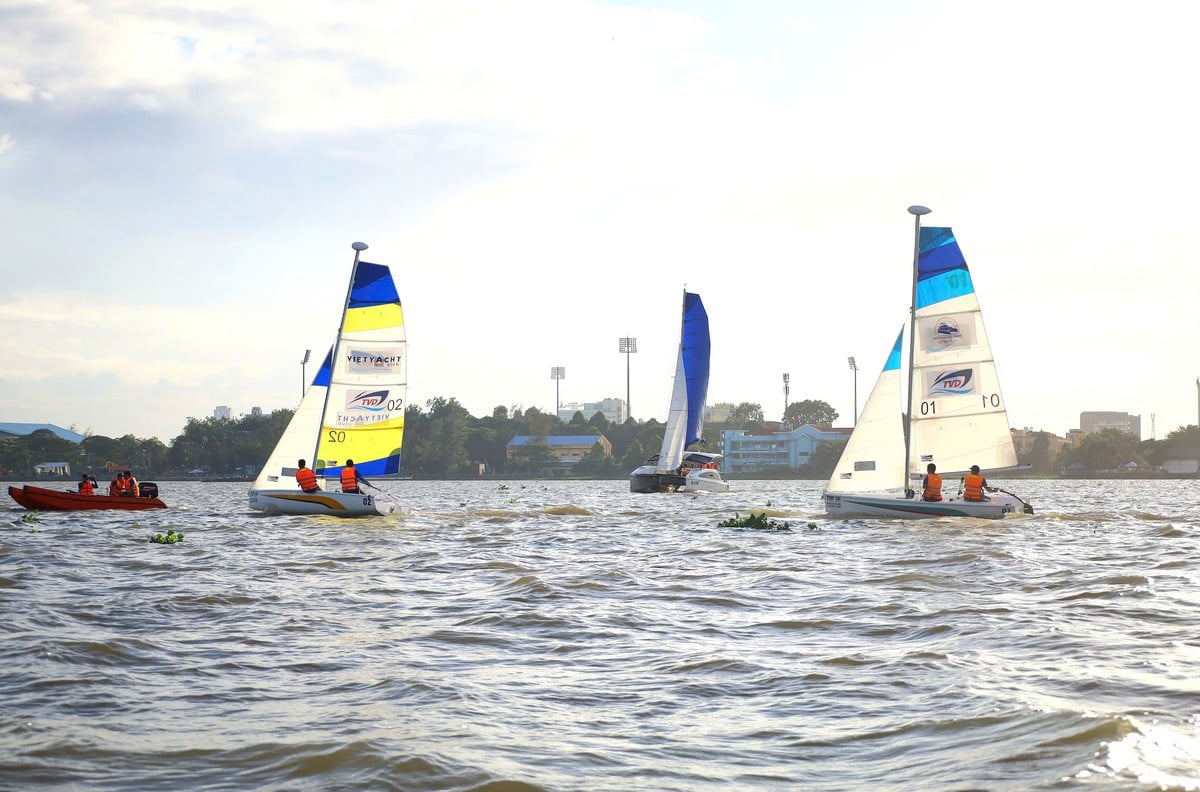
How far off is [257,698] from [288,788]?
104 inches

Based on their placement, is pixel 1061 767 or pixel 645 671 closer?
pixel 1061 767

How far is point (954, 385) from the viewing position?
107ft

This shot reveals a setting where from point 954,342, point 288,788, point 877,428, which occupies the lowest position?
point 288,788

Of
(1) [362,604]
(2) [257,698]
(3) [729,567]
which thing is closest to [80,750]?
(2) [257,698]

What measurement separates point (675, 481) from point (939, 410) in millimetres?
33979

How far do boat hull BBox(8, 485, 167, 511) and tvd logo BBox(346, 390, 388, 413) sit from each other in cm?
1053

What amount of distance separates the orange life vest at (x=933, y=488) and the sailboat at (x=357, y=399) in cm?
1550

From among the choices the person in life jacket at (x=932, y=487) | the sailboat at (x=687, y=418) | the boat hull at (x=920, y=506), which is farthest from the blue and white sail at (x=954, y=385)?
the sailboat at (x=687, y=418)

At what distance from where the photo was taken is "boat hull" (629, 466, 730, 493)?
66.0m

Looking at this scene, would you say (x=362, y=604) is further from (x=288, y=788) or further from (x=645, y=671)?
(x=288, y=788)

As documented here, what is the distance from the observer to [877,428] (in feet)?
108

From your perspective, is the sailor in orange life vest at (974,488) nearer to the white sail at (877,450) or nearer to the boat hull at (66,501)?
the white sail at (877,450)

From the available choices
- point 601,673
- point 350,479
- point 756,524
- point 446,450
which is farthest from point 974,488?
A: point 446,450

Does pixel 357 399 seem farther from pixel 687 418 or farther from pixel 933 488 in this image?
pixel 687 418
